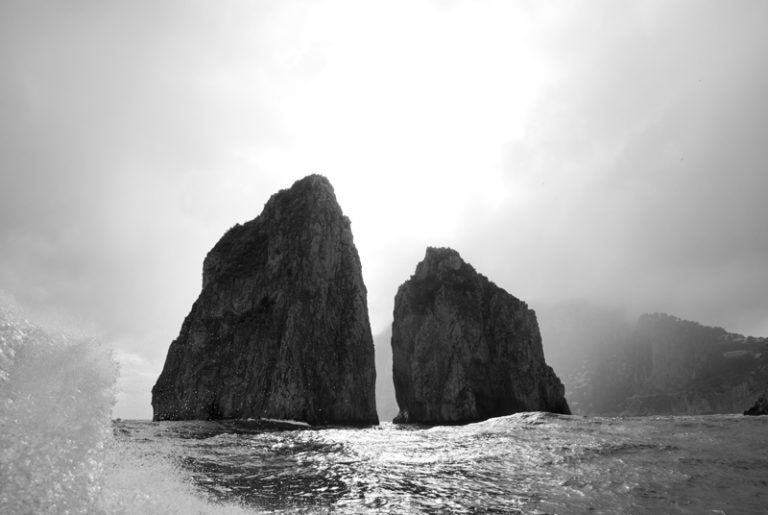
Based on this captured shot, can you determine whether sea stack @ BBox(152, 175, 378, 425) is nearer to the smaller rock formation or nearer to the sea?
the sea

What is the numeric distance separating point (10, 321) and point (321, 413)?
55.6 meters

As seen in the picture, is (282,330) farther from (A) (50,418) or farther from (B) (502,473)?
(A) (50,418)

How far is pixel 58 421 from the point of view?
6.05m

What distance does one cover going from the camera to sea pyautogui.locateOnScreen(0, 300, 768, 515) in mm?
5602

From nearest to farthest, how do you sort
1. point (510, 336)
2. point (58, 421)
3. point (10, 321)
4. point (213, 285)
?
point (58, 421) → point (10, 321) → point (213, 285) → point (510, 336)

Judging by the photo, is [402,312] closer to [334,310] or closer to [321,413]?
[334,310]

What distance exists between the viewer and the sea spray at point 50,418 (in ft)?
16.4

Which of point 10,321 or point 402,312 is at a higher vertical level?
point 402,312

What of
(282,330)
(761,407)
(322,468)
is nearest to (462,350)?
(282,330)

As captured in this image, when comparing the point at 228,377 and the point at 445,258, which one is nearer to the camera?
the point at 228,377

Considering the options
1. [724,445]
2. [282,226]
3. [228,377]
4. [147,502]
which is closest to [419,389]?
[228,377]

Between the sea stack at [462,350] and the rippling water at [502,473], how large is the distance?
184 feet

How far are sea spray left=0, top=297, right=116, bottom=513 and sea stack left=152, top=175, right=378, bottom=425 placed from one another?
51488mm

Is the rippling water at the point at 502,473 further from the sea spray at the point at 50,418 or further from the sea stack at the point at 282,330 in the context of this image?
the sea stack at the point at 282,330
